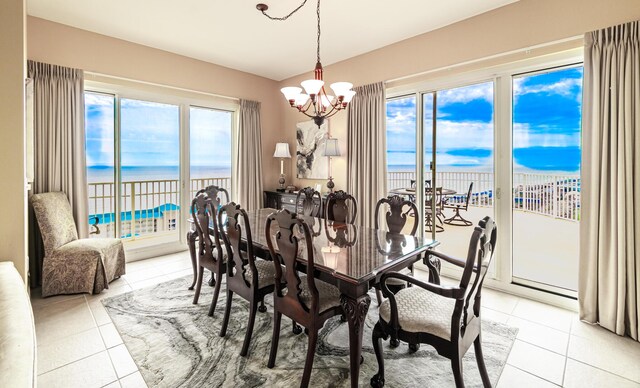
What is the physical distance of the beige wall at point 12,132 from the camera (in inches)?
79.0

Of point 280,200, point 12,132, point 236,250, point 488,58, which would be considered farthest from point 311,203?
point 12,132

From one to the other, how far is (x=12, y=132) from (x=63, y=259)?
5.10 ft

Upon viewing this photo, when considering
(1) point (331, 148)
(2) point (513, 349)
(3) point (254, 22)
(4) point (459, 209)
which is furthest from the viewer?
(4) point (459, 209)

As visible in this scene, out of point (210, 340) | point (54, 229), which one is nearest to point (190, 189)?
point (54, 229)

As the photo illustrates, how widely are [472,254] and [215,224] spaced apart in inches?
75.7

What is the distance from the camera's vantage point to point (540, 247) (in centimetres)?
399

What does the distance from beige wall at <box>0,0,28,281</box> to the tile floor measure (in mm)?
683

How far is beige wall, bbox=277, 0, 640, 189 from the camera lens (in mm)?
2510

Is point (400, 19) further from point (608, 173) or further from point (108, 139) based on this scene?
point (108, 139)

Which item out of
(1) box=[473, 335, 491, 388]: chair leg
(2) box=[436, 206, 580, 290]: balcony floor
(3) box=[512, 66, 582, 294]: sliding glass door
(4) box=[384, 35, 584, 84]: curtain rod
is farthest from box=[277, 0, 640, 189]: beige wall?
(1) box=[473, 335, 491, 388]: chair leg

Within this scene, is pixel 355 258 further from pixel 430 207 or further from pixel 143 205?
pixel 143 205

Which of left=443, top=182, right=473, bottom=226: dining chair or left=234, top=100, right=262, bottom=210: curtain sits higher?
left=234, top=100, right=262, bottom=210: curtain

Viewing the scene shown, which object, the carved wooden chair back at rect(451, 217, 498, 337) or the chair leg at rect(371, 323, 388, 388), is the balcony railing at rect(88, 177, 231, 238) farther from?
the carved wooden chair back at rect(451, 217, 498, 337)

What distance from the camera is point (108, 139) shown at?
4.03 m
